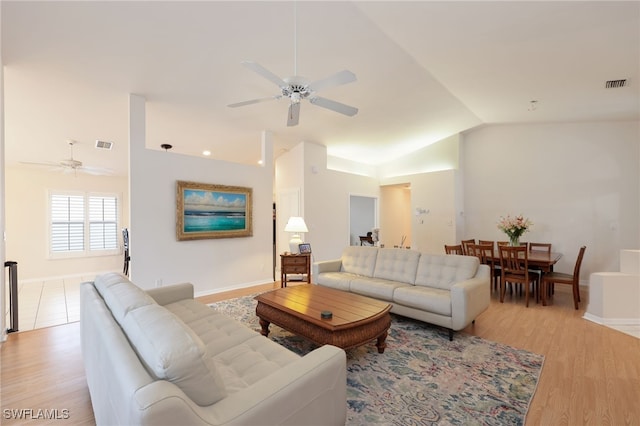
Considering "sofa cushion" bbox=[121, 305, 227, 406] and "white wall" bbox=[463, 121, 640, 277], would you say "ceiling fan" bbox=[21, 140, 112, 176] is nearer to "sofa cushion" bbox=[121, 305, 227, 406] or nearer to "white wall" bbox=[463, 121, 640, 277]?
"sofa cushion" bbox=[121, 305, 227, 406]

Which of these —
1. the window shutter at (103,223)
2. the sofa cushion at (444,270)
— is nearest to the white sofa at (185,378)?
the sofa cushion at (444,270)

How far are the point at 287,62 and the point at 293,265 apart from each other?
131 inches

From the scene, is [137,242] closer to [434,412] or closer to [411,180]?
[434,412]

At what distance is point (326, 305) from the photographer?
9.69 ft

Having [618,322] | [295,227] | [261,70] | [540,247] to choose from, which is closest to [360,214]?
[295,227]

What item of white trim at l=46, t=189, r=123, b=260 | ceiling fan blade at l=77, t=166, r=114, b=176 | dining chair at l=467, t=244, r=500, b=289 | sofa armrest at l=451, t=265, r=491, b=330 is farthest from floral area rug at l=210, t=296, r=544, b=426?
white trim at l=46, t=189, r=123, b=260

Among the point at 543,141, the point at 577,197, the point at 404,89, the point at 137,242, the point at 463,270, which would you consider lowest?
the point at 463,270

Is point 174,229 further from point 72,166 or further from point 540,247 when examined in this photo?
point 540,247

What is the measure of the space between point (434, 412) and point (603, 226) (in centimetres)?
581

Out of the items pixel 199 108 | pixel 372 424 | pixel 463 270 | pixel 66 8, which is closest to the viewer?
pixel 372 424

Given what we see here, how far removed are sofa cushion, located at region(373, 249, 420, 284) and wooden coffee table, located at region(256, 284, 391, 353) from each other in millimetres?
1030

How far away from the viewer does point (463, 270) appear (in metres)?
3.49

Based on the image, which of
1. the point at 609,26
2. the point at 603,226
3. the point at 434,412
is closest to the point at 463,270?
the point at 434,412

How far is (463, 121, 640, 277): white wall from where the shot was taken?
5184 millimetres
